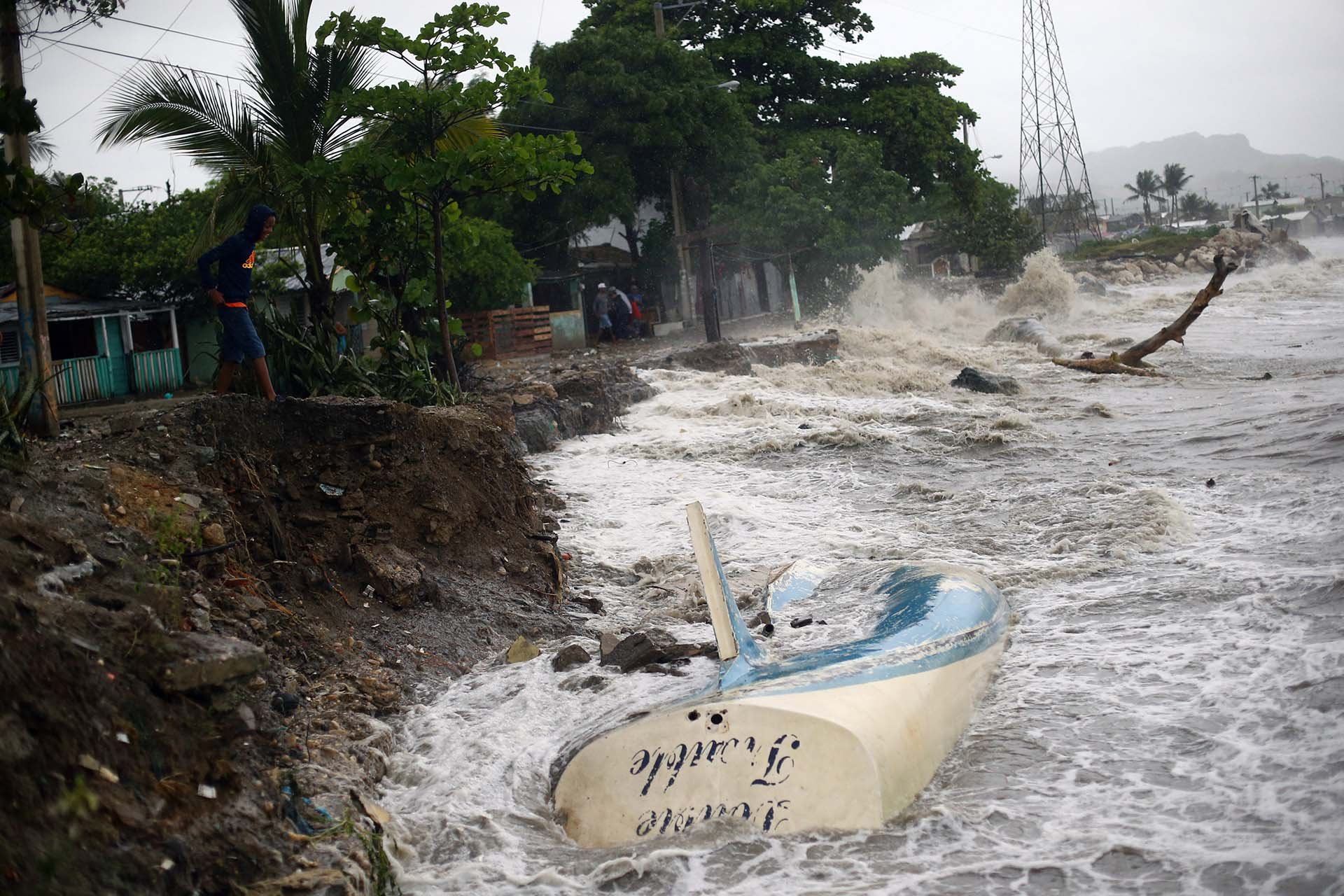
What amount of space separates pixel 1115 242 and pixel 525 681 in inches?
2371

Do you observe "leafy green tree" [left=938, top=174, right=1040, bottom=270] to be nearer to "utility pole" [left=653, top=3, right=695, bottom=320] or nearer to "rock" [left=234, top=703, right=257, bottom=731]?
"utility pole" [left=653, top=3, right=695, bottom=320]

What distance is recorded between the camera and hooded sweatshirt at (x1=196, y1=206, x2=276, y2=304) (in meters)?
7.59

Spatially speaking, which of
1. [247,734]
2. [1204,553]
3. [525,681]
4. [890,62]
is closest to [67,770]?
[247,734]

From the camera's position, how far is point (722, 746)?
15.4 ft

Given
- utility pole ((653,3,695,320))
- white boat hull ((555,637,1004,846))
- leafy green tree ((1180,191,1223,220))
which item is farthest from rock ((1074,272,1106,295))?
leafy green tree ((1180,191,1223,220))

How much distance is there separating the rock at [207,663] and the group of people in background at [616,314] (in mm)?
23951

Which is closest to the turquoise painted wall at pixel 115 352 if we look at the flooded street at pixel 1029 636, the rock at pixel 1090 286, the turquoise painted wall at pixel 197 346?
the turquoise painted wall at pixel 197 346

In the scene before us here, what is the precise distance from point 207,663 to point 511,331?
20.7 meters

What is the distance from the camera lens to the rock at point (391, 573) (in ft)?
23.5

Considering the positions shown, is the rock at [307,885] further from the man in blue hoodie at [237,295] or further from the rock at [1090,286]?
the rock at [1090,286]

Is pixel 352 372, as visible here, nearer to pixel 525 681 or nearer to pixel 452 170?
pixel 452 170

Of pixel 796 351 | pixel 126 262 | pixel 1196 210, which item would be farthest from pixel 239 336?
pixel 1196 210

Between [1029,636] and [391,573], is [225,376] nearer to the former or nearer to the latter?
[391,573]

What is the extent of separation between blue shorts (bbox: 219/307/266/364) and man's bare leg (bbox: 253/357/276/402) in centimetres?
5
